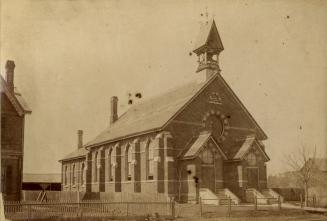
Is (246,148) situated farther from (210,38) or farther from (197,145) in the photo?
(210,38)

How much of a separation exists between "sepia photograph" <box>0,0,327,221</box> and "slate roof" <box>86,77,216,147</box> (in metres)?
0.18

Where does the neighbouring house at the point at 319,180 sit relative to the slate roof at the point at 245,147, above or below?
below

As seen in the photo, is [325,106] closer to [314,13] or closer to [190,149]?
→ [314,13]

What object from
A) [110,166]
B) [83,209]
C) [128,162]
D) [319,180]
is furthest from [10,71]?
[319,180]

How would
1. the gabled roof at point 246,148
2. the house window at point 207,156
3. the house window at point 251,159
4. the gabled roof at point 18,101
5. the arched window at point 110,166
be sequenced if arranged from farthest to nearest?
1. the arched window at point 110,166
2. the house window at point 251,159
3. the gabled roof at point 246,148
4. the house window at point 207,156
5. the gabled roof at point 18,101

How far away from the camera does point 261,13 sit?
19562 millimetres

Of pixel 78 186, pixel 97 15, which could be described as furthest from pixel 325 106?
pixel 78 186

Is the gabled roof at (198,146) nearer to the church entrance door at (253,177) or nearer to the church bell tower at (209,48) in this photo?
the church entrance door at (253,177)

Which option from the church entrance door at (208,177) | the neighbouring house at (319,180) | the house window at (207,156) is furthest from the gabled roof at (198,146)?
the neighbouring house at (319,180)

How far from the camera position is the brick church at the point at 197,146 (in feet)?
92.3

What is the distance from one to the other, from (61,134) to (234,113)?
1455 cm

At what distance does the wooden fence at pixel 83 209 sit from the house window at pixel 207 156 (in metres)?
8.04

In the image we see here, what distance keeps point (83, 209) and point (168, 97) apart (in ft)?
55.6

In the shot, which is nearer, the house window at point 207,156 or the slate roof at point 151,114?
the house window at point 207,156
